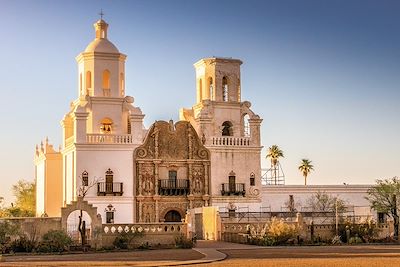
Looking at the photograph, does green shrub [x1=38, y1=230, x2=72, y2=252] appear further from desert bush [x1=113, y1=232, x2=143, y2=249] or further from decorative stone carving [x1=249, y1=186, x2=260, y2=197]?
decorative stone carving [x1=249, y1=186, x2=260, y2=197]

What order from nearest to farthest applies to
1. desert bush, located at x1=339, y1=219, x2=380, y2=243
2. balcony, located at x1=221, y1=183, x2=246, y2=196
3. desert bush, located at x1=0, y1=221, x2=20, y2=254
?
1. desert bush, located at x1=0, y1=221, x2=20, y2=254
2. desert bush, located at x1=339, y1=219, x2=380, y2=243
3. balcony, located at x1=221, y1=183, x2=246, y2=196

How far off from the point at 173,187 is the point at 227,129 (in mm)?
7461

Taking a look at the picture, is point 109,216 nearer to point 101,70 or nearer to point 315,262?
point 101,70

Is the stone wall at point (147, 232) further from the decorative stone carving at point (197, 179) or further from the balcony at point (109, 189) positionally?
the decorative stone carving at point (197, 179)

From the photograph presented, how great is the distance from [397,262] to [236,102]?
1605 inches

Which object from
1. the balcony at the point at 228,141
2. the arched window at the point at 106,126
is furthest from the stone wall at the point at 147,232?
the arched window at the point at 106,126

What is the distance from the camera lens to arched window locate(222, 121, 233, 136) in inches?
2884

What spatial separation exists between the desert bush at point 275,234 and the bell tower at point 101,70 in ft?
71.7

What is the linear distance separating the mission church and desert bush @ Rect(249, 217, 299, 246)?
16.9 meters

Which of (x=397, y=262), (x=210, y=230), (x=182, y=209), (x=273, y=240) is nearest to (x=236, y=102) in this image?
(x=182, y=209)

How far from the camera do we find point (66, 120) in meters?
72.2

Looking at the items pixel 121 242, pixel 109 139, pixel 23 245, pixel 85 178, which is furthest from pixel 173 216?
pixel 23 245

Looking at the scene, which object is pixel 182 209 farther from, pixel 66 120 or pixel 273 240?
pixel 273 240

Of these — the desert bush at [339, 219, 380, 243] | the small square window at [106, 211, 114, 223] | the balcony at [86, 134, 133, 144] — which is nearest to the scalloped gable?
the balcony at [86, 134, 133, 144]
